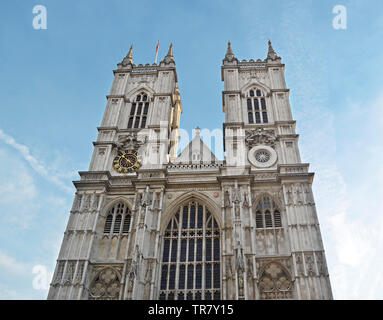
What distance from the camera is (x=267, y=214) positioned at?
25.3m

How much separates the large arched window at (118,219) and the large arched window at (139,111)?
826cm

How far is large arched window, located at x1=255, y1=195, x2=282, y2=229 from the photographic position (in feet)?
81.2

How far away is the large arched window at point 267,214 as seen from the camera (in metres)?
24.8

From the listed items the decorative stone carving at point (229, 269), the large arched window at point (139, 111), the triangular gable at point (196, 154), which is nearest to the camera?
the decorative stone carving at point (229, 269)

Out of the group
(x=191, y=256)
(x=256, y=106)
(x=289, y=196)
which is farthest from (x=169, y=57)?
(x=191, y=256)

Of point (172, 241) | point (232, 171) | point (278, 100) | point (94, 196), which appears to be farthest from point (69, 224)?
point (278, 100)

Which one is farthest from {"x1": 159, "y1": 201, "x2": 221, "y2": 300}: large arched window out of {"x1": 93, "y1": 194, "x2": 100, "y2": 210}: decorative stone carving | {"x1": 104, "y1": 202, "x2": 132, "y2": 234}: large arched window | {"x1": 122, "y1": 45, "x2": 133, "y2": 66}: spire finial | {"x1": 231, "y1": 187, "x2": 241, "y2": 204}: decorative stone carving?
{"x1": 122, "y1": 45, "x2": 133, "y2": 66}: spire finial

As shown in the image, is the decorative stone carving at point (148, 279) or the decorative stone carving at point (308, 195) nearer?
the decorative stone carving at point (148, 279)

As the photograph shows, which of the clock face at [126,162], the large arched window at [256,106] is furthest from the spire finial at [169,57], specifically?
the clock face at [126,162]

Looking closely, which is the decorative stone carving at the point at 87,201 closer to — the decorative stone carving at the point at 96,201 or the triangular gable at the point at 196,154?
the decorative stone carving at the point at 96,201

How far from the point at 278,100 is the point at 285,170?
26.2 feet

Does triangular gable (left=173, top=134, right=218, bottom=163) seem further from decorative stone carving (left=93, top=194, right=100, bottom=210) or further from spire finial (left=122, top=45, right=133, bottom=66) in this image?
spire finial (left=122, top=45, right=133, bottom=66)

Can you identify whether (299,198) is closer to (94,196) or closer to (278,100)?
(278,100)

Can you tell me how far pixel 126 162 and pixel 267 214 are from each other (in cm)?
1145
